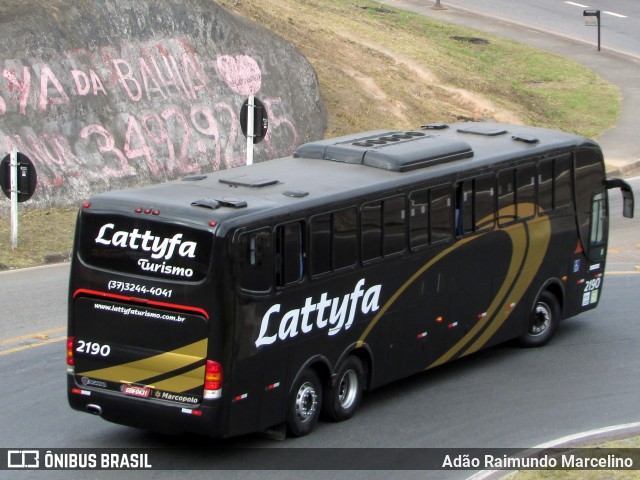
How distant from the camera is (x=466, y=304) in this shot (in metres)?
15.1

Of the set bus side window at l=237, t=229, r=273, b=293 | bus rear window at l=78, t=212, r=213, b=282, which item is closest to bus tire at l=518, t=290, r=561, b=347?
bus side window at l=237, t=229, r=273, b=293

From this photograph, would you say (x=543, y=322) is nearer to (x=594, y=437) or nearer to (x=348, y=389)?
(x=348, y=389)

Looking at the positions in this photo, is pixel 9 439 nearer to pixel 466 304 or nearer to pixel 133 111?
pixel 466 304

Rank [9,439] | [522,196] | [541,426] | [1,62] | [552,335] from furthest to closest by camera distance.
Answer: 1. [1,62]
2. [552,335]
3. [522,196]
4. [541,426]
5. [9,439]

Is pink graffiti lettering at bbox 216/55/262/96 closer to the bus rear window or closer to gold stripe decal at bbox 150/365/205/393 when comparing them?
the bus rear window

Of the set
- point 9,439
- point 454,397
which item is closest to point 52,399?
point 9,439

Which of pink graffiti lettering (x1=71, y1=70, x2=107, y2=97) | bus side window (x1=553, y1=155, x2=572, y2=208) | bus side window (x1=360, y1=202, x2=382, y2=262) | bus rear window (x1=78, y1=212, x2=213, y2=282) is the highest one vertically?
bus rear window (x1=78, y1=212, x2=213, y2=282)

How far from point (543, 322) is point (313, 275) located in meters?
5.17

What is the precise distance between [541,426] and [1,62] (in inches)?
580

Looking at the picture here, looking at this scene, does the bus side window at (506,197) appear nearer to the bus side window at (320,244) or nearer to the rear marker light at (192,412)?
the bus side window at (320,244)

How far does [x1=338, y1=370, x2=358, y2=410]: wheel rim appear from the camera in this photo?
1357 cm

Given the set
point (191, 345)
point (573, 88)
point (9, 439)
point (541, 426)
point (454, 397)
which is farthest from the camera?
point (573, 88)

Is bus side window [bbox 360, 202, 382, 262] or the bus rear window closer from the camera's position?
the bus rear window

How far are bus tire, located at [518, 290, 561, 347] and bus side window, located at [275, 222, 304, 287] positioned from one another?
5.12 m
